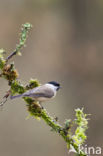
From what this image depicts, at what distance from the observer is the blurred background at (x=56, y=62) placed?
5.77 metres

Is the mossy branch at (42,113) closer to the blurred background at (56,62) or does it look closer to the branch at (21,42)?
the branch at (21,42)

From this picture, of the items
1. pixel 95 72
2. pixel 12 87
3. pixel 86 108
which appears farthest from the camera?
pixel 95 72

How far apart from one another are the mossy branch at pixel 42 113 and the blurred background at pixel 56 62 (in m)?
4.72

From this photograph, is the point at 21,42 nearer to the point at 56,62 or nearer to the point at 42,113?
the point at 42,113

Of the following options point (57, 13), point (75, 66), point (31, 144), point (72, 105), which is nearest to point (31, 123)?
point (31, 144)

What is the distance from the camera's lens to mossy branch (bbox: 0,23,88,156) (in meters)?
0.80

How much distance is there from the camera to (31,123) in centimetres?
601

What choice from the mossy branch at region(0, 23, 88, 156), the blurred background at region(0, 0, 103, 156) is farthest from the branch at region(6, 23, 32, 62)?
the blurred background at region(0, 0, 103, 156)

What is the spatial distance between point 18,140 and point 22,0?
2443 mm

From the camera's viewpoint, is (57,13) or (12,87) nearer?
(12,87)

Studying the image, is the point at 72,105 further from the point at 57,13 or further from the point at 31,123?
the point at 57,13

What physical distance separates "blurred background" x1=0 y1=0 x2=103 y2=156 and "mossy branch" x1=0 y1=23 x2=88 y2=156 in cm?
472

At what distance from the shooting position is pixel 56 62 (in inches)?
243

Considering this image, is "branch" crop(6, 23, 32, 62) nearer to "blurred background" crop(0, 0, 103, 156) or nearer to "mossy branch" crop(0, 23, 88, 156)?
"mossy branch" crop(0, 23, 88, 156)
